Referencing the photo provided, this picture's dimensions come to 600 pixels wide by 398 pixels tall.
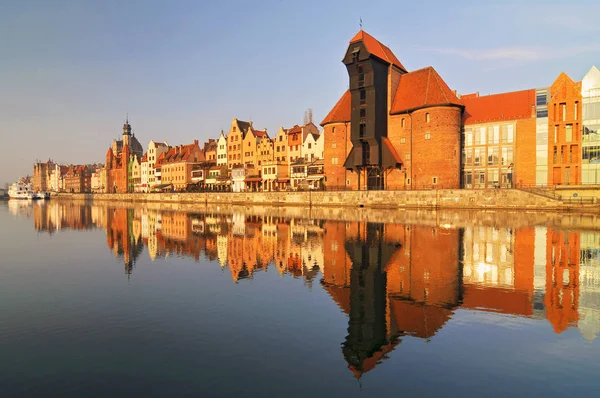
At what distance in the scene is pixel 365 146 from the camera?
66688 mm

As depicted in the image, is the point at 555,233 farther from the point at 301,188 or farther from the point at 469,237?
the point at 301,188

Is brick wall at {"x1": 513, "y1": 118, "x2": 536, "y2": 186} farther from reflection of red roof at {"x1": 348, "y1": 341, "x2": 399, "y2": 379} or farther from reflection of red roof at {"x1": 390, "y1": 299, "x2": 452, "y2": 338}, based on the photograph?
reflection of red roof at {"x1": 348, "y1": 341, "x2": 399, "y2": 379}

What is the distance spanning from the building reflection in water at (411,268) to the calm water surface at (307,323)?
0.09 meters

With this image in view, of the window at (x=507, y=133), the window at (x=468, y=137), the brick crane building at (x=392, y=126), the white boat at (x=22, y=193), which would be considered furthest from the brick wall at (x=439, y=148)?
the white boat at (x=22, y=193)

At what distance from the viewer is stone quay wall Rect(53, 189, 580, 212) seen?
50.9 m

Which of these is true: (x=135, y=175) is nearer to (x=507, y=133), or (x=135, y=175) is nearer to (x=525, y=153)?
(x=507, y=133)

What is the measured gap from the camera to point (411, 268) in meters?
18.0

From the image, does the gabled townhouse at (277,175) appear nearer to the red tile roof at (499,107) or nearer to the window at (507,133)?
the red tile roof at (499,107)

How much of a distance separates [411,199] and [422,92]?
17860 mm

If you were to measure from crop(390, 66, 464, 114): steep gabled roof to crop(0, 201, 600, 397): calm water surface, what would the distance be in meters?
42.6

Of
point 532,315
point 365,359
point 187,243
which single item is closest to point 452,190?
point 187,243

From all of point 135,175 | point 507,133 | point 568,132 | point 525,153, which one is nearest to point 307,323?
point 525,153

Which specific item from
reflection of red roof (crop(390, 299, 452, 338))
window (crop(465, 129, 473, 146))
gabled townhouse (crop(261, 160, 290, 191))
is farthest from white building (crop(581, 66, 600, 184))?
reflection of red roof (crop(390, 299, 452, 338))

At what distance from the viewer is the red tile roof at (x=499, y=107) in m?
60.3
